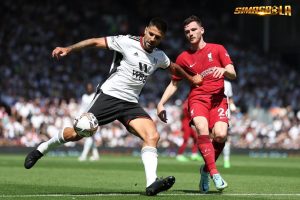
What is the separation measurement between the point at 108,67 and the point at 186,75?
27.7 metres

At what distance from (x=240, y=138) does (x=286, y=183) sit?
22092 mm

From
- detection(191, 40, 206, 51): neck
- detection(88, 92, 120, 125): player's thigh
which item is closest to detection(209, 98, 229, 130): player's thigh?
detection(191, 40, 206, 51): neck

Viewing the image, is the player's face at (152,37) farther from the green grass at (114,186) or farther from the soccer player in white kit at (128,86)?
the green grass at (114,186)

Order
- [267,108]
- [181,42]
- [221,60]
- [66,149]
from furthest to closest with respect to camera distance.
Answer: [181,42] → [267,108] → [66,149] → [221,60]

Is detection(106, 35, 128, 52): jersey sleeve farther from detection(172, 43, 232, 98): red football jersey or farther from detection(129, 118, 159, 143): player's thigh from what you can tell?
detection(172, 43, 232, 98): red football jersey

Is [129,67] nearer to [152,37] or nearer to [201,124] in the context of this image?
[152,37]

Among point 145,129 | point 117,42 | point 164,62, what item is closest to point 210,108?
point 164,62

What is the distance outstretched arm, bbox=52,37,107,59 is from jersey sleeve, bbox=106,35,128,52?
0.11 meters

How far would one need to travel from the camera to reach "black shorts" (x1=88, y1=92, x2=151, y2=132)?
13.2 metres

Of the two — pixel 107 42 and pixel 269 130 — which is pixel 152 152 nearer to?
pixel 107 42

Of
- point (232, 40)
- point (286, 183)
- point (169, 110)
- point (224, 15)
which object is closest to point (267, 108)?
point (169, 110)

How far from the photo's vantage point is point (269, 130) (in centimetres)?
3862

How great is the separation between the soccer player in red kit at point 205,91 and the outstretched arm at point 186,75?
0.76 feet

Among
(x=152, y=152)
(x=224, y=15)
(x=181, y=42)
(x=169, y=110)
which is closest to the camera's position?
(x=152, y=152)
